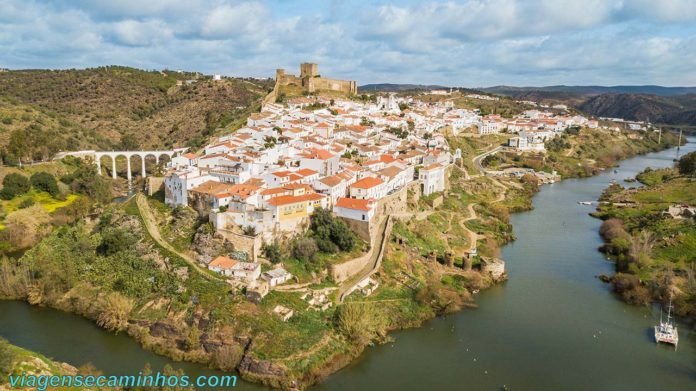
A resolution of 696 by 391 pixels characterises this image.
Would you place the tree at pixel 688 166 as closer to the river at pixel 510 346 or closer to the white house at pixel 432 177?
the white house at pixel 432 177

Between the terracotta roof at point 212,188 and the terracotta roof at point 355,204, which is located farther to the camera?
the terracotta roof at point 355,204

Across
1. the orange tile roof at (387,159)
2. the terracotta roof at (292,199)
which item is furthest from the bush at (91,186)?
the orange tile roof at (387,159)

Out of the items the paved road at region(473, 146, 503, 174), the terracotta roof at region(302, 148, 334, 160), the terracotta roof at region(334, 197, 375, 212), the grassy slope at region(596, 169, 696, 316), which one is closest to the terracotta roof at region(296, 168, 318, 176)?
the terracotta roof at region(302, 148, 334, 160)

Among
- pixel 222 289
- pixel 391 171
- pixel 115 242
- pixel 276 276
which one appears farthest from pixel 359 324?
pixel 391 171

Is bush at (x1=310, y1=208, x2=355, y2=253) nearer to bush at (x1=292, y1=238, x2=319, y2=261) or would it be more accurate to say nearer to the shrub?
bush at (x1=292, y1=238, x2=319, y2=261)

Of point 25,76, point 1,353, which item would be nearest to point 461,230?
point 1,353

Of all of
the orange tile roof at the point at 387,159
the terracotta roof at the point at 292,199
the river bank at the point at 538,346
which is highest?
the orange tile roof at the point at 387,159
